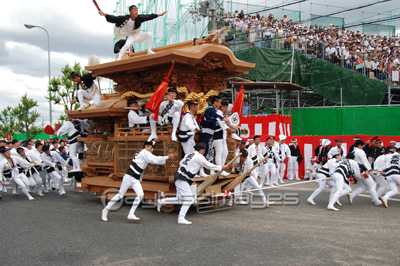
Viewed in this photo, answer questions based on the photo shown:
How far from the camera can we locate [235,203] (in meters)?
9.13

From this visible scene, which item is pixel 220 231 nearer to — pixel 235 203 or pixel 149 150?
pixel 149 150

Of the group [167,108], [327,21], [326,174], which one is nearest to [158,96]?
[167,108]

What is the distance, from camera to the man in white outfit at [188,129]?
25.2ft

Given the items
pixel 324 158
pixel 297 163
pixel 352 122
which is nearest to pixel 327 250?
pixel 324 158

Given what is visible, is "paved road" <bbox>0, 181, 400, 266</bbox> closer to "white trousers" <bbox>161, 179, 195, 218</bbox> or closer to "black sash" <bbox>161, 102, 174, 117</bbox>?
"white trousers" <bbox>161, 179, 195, 218</bbox>

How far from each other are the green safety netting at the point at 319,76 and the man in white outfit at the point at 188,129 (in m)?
11.0

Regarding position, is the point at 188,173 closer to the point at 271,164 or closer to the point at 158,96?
the point at 158,96

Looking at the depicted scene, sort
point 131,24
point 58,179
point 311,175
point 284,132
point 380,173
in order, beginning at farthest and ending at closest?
point 284,132, point 311,175, point 58,179, point 131,24, point 380,173

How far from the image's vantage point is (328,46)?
19.6 m

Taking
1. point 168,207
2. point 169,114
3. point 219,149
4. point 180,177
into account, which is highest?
point 169,114

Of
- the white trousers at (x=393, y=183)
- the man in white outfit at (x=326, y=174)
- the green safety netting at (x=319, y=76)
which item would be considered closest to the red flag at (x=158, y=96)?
the man in white outfit at (x=326, y=174)

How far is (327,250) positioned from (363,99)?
15.7 meters

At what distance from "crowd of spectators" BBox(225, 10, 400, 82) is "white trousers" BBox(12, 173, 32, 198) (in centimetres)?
1247

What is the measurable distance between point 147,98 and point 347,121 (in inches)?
406
